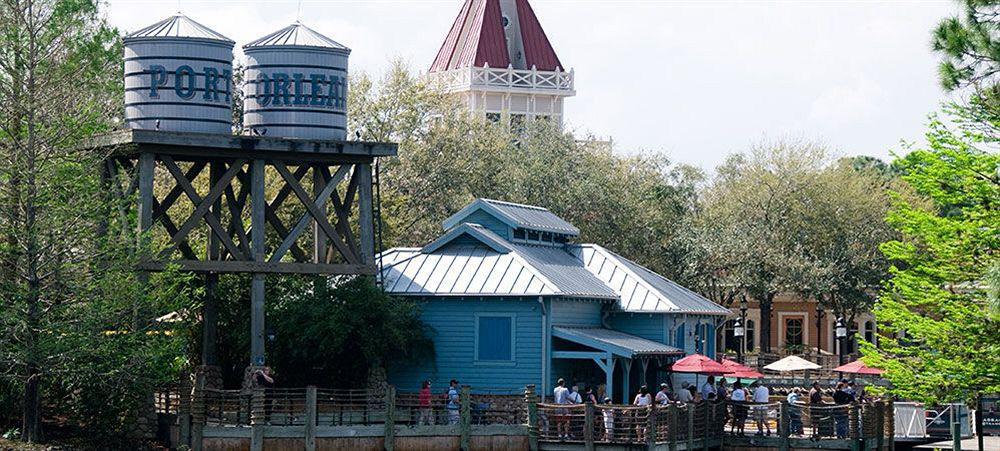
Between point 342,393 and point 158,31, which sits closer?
point 158,31

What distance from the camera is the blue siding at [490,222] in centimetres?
4947

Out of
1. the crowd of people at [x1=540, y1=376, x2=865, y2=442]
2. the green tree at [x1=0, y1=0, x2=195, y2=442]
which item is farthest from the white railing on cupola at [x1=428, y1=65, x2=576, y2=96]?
the green tree at [x1=0, y1=0, x2=195, y2=442]

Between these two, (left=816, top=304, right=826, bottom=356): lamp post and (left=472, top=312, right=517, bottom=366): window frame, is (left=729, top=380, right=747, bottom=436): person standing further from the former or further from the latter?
(left=816, top=304, right=826, bottom=356): lamp post

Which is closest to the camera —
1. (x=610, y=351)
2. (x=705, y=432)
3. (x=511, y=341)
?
(x=705, y=432)

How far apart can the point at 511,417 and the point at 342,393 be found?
5711 millimetres

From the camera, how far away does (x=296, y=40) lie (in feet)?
139

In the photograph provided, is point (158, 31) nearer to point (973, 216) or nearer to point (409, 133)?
point (973, 216)

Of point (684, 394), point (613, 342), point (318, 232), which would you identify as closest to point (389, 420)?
point (318, 232)

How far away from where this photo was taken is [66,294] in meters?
37.7

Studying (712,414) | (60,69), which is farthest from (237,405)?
(712,414)

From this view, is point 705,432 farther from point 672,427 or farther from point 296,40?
point 296,40

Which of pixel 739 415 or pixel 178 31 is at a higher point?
pixel 178 31

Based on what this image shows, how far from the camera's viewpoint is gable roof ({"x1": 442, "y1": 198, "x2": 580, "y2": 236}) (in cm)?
4922

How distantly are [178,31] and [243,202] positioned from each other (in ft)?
17.5
